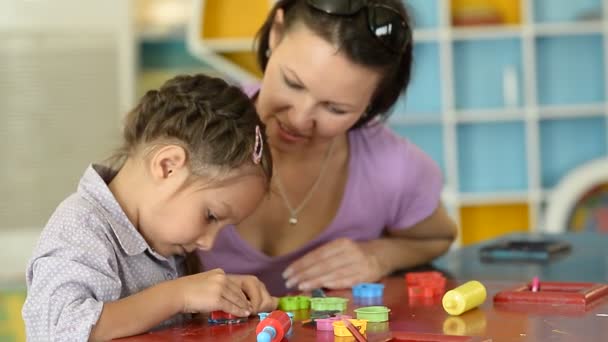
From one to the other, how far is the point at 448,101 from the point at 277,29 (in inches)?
99.2

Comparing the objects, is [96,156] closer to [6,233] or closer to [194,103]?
[6,233]

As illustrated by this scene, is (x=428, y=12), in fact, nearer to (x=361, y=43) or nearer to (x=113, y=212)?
(x=361, y=43)

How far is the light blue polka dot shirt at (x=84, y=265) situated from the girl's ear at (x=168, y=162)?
0.22 feet

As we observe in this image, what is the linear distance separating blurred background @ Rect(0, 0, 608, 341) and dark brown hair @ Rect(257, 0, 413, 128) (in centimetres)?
236

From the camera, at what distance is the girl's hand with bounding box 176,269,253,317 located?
1.22 m

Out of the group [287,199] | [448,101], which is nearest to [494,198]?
[448,101]

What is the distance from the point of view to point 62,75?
4348 millimetres

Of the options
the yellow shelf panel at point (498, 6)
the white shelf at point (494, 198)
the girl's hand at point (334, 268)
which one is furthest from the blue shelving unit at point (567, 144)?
the girl's hand at point (334, 268)

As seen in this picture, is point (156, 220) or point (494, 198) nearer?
point (156, 220)

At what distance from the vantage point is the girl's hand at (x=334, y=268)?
1.60 metres

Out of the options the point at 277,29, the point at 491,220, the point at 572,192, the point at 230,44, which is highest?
the point at 230,44

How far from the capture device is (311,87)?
159 centimetres

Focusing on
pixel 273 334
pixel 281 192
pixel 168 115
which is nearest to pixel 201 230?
pixel 168 115

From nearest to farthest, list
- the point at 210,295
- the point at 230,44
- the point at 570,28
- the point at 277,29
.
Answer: the point at 210,295
the point at 277,29
the point at 230,44
the point at 570,28
